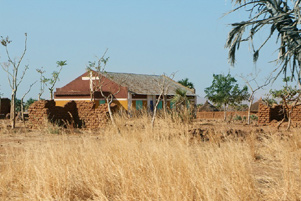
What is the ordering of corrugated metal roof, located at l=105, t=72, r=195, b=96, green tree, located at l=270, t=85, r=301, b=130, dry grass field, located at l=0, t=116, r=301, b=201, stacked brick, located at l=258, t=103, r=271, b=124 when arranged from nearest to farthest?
dry grass field, located at l=0, t=116, r=301, b=201 → green tree, located at l=270, t=85, r=301, b=130 → stacked brick, located at l=258, t=103, r=271, b=124 → corrugated metal roof, located at l=105, t=72, r=195, b=96

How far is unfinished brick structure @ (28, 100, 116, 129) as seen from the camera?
18797 millimetres

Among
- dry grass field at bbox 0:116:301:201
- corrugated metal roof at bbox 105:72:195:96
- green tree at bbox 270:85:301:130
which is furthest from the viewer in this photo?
corrugated metal roof at bbox 105:72:195:96

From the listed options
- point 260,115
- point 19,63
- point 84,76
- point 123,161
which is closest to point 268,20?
point 260,115

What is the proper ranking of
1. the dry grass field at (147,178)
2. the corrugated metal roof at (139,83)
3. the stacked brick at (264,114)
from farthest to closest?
the corrugated metal roof at (139,83), the stacked brick at (264,114), the dry grass field at (147,178)

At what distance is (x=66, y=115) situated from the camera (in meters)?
20.4

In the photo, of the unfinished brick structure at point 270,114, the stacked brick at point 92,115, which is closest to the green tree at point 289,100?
the unfinished brick structure at point 270,114

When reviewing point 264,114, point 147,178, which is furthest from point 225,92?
point 147,178

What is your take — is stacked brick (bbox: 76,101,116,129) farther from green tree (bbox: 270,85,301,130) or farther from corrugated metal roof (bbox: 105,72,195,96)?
corrugated metal roof (bbox: 105,72,195,96)

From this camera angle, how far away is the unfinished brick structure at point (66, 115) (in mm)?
18797

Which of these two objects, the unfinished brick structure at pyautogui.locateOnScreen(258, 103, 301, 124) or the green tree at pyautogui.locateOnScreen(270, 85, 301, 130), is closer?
the green tree at pyautogui.locateOnScreen(270, 85, 301, 130)

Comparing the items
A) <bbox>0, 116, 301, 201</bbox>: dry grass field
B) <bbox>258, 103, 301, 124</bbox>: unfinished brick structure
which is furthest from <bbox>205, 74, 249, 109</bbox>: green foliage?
<bbox>0, 116, 301, 201</bbox>: dry grass field

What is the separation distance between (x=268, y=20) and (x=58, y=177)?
13.2 metres

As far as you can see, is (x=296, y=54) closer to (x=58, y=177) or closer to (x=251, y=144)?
(x=251, y=144)

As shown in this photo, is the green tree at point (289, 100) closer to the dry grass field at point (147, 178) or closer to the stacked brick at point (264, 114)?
the stacked brick at point (264, 114)
